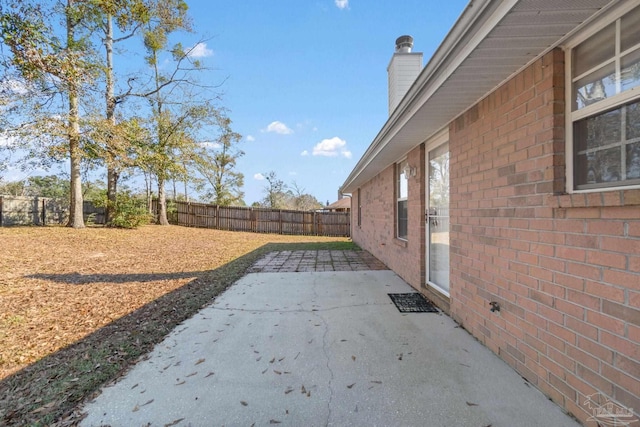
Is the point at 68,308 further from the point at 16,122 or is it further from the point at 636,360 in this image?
the point at 16,122

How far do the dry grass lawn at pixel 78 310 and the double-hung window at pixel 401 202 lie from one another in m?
3.56

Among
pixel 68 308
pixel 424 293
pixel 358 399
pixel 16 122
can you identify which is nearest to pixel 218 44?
pixel 16 122

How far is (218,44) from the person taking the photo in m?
14.2

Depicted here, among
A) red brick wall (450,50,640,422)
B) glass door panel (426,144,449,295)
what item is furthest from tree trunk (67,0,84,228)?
red brick wall (450,50,640,422)

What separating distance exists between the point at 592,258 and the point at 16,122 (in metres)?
15.0

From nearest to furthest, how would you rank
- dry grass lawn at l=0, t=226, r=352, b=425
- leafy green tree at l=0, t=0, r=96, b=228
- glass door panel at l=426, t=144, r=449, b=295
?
dry grass lawn at l=0, t=226, r=352, b=425, glass door panel at l=426, t=144, r=449, b=295, leafy green tree at l=0, t=0, r=96, b=228

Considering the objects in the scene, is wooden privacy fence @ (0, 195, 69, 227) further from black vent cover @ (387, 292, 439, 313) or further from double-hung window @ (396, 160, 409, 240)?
black vent cover @ (387, 292, 439, 313)

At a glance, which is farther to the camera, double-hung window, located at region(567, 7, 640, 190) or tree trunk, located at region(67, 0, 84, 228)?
tree trunk, located at region(67, 0, 84, 228)

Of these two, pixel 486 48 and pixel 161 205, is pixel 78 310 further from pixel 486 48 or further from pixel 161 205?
pixel 161 205

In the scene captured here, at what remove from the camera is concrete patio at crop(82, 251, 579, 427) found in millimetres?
1833

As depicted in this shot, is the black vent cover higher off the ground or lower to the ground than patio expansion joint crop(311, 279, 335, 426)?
higher

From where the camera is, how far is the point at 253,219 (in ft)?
62.2

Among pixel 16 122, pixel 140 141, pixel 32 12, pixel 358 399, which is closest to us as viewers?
pixel 358 399

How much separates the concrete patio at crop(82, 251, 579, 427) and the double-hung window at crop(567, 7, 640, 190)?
157 centimetres
